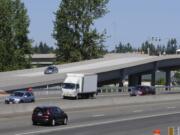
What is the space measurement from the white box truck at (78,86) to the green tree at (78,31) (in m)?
60.8

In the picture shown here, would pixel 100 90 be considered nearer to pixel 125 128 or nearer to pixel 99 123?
pixel 99 123

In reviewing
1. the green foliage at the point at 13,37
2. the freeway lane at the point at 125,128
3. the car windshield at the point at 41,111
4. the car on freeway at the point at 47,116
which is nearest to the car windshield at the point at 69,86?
the freeway lane at the point at 125,128

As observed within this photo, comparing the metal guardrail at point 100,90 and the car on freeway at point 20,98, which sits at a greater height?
the metal guardrail at point 100,90

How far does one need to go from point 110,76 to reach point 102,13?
1312 inches

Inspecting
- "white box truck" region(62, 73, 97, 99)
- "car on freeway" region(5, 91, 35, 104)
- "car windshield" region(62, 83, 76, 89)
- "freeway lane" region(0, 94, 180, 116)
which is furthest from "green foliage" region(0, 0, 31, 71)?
"car on freeway" region(5, 91, 35, 104)

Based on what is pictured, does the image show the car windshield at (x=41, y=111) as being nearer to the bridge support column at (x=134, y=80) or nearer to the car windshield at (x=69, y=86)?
the car windshield at (x=69, y=86)

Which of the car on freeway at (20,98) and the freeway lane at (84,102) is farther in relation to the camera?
the car on freeway at (20,98)

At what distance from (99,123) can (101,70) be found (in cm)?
5810

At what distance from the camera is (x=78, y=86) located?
231ft

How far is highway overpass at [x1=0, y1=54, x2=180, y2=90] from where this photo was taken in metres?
86.1

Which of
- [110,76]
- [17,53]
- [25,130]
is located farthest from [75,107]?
[17,53]

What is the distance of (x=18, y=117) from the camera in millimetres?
43438

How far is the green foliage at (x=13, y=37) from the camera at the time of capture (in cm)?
12312

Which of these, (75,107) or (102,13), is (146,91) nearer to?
(75,107)
